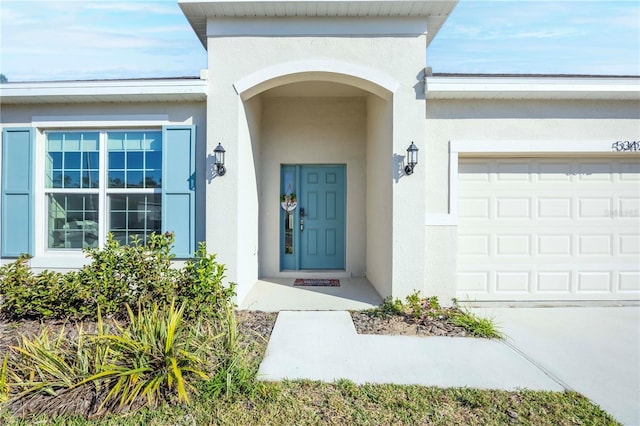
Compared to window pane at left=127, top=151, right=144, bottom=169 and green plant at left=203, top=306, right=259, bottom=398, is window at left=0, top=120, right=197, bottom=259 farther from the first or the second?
green plant at left=203, top=306, right=259, bottom=398

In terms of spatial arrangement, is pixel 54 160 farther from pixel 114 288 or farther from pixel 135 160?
pixel 114 288

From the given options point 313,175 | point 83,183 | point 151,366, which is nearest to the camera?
point 151,366

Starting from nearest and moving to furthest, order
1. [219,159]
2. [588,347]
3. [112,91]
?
[588,347]
[219,159]
[112,91]

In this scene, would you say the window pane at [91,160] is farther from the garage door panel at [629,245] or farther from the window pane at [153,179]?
the garage door panel at [629,245]

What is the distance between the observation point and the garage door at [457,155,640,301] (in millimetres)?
5535

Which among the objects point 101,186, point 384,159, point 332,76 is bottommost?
point 101,186

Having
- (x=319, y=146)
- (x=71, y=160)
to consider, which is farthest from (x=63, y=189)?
(x=319, y=146)

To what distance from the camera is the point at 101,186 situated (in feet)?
18.3

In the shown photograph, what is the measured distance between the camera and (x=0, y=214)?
559 cm

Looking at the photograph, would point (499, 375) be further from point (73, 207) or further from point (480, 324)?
point (73, 207)

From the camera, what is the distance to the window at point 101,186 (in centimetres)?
556

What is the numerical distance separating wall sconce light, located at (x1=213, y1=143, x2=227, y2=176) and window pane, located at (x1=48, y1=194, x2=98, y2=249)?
2.37m


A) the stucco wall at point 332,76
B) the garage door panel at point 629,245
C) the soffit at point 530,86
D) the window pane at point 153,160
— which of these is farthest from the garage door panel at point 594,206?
the window pane at point 153,160

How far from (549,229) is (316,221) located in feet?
14.2
